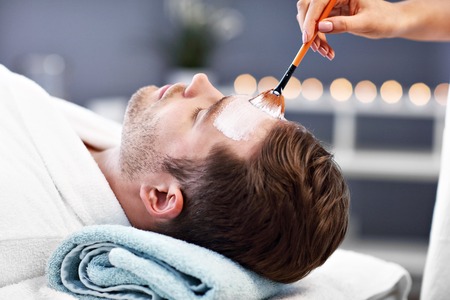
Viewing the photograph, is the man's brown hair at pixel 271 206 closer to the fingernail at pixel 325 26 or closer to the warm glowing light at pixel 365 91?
the fingernail at pixel 325 26

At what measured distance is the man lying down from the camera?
1.22 meters

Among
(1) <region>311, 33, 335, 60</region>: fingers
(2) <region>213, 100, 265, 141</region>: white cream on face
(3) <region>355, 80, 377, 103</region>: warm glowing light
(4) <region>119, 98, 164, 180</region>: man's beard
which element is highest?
(1) <region>311, 33, 335, 60</region>: fingers

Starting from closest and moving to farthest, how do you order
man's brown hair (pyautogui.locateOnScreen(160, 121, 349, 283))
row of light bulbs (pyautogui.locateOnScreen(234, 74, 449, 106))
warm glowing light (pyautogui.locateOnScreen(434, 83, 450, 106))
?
man's brown hair (pyautogui.locateOnScreen(160, 121, 349, 283)) < warm glowing light (pyautogui.locateOnScreen(434, 83, 450, 106)) < row of light bulbs (pyautogui.locateOnScreen(234, 74, 449, 106))

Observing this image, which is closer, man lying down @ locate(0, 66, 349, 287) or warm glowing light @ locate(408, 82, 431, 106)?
man lying down @ locate(0, 66, 349, 287)

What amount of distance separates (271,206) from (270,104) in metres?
0.24

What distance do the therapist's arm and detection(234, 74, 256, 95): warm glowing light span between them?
7.63ft

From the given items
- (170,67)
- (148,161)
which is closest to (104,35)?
(170,67)

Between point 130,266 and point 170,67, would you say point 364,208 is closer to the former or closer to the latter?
point 170,67

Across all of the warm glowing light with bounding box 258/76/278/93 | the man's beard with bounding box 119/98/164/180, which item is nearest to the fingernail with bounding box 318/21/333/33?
the man's beard with bounding box 119/98/164/180

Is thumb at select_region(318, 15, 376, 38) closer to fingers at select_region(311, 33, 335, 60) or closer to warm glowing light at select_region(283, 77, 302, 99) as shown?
fingers at select_region(311, 33, 335, 60)

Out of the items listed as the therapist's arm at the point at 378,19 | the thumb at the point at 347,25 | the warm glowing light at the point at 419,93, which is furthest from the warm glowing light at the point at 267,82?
the thumb at the point at 347,25

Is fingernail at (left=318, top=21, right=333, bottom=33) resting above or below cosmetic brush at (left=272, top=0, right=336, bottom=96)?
above

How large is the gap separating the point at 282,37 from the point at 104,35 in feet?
3.21

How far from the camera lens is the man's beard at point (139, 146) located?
139 cm
